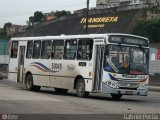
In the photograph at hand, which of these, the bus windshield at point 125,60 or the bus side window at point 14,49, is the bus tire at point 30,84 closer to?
the bus side window at point 14,49

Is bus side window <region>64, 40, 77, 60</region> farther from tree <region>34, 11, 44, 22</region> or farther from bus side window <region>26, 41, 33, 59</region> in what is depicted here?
tree <region>34, 11, 44, 22</region>

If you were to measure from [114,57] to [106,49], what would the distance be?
19.2 inches

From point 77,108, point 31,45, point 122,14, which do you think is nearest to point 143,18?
point 122,14

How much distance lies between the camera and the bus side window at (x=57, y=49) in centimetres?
2516

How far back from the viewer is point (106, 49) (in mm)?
21812

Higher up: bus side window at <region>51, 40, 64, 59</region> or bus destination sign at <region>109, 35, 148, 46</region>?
bus destination sign at <region>109, 35, 148, 46</region>

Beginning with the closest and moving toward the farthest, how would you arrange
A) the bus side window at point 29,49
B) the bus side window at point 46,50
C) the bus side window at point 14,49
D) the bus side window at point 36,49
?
the bus side window at point 46,50 < the bus side window at point 36,49 < the bus side window at point 29,49 < the bus side window at point 14,49

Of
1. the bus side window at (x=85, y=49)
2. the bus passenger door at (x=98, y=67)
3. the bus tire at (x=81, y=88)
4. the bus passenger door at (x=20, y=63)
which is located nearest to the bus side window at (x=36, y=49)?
the bus passenger door at (x=20, y=63)

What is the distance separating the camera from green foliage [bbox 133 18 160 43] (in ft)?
329

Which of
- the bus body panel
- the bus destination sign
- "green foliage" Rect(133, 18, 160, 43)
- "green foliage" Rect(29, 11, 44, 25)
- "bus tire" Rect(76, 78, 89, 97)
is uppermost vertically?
"green foliage" Rect(29, 11, 44, 25)

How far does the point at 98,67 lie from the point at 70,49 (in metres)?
2.54

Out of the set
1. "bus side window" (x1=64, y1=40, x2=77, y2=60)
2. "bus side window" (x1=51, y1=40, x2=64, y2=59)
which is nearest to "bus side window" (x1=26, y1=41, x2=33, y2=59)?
"bus side window" (x1=51, y1=40, x2=64, y2=59)

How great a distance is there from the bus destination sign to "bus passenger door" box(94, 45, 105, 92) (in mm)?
583

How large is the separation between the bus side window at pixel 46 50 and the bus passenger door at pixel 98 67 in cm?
441
